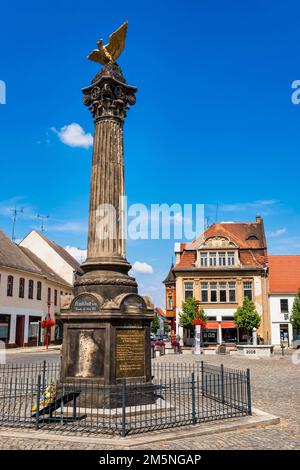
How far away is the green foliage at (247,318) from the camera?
1671 inches

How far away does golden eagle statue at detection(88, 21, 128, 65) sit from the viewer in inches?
492

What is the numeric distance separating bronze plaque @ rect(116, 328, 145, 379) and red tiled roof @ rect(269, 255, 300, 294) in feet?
129

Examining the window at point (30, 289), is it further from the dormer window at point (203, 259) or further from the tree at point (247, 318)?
the tree at point (247, 318)

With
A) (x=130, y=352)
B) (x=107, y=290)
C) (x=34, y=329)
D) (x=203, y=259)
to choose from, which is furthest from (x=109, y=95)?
(x=203, y=259)

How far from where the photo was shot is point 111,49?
12.7 meters

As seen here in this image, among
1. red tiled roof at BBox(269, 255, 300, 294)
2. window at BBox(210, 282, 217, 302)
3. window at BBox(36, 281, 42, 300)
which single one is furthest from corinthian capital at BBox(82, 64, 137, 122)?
red tiled roof at BBox(269, 255, 300, 294)

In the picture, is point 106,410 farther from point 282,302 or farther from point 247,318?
point 282,302

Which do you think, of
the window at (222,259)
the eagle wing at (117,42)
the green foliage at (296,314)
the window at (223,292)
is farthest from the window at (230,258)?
the eagle wing at (117,42)

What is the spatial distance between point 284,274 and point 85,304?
43824 mm

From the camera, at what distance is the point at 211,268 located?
4575 centimetres

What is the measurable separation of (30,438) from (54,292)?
40329 mm

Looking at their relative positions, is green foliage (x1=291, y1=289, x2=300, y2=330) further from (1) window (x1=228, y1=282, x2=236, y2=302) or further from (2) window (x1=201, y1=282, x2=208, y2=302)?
(2) window (x1=201, y1=282, x2=208, y2=302)

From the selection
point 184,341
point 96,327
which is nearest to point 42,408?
point 96,327

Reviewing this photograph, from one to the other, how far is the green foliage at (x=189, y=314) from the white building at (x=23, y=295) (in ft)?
38.5
